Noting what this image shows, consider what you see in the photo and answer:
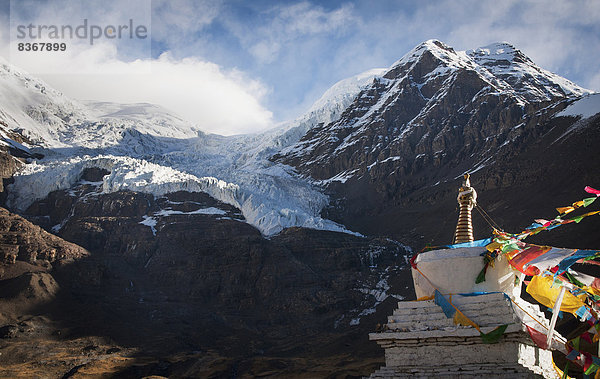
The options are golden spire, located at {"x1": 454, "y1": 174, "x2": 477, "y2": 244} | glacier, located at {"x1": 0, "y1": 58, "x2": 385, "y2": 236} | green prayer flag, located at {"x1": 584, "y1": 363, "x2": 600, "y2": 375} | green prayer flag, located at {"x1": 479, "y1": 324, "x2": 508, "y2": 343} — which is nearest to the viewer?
green prayer flag, located at {"x1": 584, "y1": 363, "x2": 600, "y2": 375}

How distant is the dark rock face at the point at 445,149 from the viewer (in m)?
58.8

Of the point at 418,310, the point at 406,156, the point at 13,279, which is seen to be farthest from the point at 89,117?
the point at 418,310

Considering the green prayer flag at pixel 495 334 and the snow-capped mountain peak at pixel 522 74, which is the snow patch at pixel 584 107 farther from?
the green prayer flag at pixel 495 334

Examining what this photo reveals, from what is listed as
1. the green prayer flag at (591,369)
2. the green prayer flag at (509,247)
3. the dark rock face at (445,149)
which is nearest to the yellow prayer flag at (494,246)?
the green prayer flag at (509,247)

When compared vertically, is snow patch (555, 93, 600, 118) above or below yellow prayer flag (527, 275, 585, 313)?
above

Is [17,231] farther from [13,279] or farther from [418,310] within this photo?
[418,310]

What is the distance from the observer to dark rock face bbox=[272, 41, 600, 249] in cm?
5884

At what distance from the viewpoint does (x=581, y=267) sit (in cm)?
3884

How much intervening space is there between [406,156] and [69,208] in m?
50.2

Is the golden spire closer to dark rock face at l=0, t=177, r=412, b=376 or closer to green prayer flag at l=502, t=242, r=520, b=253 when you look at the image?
green prayer flag at l=502, t=242, r=520, b=253

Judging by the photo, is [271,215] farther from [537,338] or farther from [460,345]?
[537,338]

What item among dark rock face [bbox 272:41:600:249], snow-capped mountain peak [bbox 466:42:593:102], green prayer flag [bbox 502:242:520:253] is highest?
snow-capped mountain peak [bbox 466:42:593:102]

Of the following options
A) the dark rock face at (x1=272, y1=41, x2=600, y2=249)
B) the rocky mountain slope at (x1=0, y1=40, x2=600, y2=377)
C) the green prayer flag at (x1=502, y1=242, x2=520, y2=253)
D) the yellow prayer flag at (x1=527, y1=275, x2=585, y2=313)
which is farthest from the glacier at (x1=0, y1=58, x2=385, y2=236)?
the yellow prayer flag at (x1=527, y1=275, x2=585, y2=313)

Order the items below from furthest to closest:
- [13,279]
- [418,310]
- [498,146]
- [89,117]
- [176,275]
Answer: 1. [89,117]
2. [498,146]
3. [176,275]
4. [13,279]
5. [418,310]
